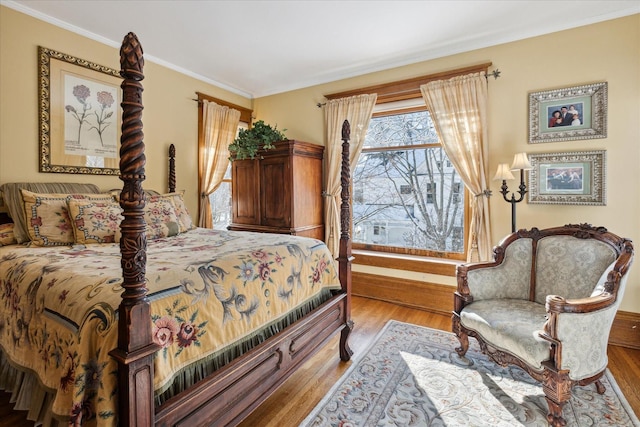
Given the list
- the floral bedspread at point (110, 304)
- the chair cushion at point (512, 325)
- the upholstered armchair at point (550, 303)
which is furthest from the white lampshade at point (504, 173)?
the floral bedspread at point (110, 304)

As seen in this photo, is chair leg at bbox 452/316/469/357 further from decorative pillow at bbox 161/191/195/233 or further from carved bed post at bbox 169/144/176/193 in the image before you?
carved bed post at bbox 169/144/176/193

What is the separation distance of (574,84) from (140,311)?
143 inches

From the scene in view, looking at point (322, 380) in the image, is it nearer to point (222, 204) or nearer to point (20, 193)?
point (20, 193)

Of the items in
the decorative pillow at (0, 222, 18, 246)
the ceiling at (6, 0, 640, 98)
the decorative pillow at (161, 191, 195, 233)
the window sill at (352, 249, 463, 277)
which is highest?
the ceiling at (6, 0, 640, 98)

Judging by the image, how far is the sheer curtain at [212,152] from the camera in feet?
13.3

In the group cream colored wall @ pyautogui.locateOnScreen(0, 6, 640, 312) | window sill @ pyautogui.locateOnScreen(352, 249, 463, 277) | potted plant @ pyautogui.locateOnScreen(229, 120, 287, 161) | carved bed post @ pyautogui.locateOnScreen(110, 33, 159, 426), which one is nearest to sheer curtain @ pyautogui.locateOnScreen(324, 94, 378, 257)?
window sill @ pyautogui.locateOnScreen(352, 249, 463, 277)

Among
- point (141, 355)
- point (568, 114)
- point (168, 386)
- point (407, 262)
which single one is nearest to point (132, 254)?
point (141, 355)

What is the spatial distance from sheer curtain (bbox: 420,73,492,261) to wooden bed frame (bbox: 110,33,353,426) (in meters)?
2.35

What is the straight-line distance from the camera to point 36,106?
266 centimetres

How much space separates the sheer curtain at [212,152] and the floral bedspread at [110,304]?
201cm

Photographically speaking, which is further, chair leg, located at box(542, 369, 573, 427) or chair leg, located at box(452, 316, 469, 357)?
chair leg, located at box(452, 316, 469, 357)

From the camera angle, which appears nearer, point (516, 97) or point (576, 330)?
point (576, 330)

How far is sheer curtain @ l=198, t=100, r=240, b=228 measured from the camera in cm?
405

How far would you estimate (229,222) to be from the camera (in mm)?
4457
